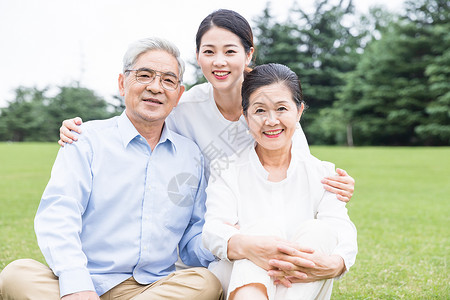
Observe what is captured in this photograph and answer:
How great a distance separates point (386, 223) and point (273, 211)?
497 cm

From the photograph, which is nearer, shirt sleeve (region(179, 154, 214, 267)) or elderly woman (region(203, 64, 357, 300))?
elderly woman (region(203, 64, 357, 300))

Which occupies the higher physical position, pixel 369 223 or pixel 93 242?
pixel 93 242

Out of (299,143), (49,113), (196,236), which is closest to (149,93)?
(196,236)

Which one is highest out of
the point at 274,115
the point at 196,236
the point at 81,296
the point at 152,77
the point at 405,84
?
the point at 405,84

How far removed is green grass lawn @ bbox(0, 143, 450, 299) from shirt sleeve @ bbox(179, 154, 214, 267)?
1351mm

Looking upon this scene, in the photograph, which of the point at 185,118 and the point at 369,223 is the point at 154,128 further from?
the point at 369,223

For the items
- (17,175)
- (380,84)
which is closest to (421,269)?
(17,175)

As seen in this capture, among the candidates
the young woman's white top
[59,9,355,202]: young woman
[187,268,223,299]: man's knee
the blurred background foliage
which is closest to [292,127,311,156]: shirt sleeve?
[59,9,355,202]: young woman

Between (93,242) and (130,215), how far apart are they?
0.26 meters

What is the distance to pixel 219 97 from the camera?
3529mm

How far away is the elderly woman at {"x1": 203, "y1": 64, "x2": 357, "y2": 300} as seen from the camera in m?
2.40

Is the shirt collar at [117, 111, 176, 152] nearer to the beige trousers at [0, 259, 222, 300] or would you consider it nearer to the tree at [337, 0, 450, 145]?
the beige trousers at [0, 259, 222, 300]

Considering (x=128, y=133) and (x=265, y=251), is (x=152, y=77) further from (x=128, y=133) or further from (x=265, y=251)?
(x=265, y=251)

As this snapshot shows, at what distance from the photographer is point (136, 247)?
273cm
